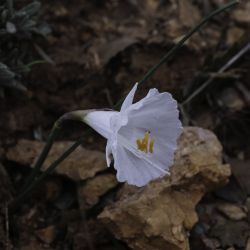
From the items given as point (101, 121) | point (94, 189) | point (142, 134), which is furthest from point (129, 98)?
point (94, 189)

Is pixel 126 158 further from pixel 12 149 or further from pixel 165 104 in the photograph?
pixel 12 149

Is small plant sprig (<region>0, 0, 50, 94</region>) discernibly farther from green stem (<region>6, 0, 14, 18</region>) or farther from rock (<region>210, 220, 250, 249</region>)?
rock (<region>210, 220, 250, 249</region>)

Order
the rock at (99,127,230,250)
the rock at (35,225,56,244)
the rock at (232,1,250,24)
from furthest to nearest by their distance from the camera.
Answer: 1. the rock at (232,1,250,24)
2. the rock at (35,225,56,244)
3. the rock at (99,127,230,250)

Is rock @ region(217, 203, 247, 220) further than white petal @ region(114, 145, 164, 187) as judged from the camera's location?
Yes

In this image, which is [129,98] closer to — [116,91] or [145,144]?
[145,144]

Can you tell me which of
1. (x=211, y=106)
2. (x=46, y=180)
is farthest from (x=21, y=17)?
(x=211, y=106)

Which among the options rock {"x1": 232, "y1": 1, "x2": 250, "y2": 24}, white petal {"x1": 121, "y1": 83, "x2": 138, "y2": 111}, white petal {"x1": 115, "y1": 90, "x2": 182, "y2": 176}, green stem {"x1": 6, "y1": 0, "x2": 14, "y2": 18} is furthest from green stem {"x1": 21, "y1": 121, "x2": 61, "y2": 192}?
rock {"x1": 232, "y1": 1, "x2": 250, "y2": 24}

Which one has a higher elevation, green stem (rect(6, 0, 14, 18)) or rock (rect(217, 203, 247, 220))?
green stem (rect(6, 0, 14, 18))
